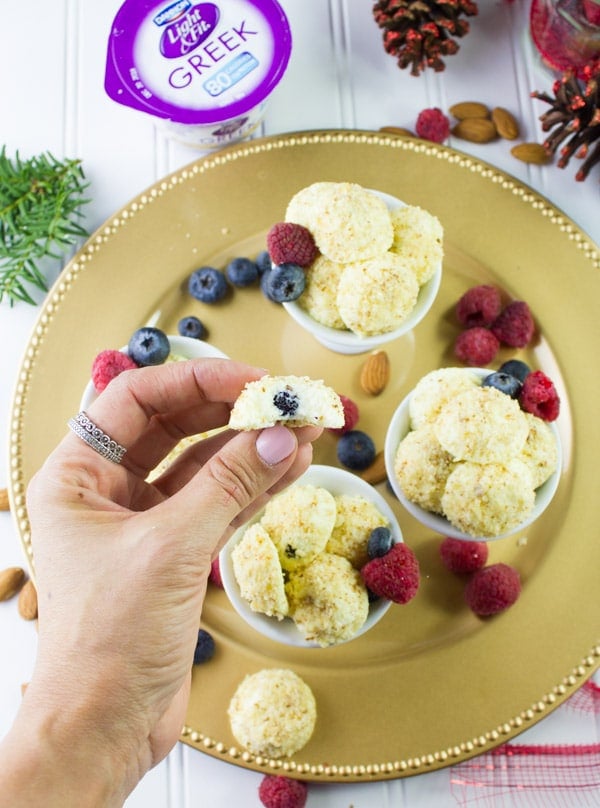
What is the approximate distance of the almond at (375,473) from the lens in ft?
5.26

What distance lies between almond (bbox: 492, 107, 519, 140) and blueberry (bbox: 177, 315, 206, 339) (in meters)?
0.80

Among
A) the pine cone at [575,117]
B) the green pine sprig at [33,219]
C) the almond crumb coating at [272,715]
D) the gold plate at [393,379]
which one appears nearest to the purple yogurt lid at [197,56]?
Answer: the gold plate at [393,379]

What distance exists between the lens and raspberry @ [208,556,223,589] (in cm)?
152

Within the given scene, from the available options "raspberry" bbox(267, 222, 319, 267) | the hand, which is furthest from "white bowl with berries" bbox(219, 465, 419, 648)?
"raspberry" bbox(267, 222, 319, 267)

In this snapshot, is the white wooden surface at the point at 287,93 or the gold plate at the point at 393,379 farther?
the white wooden surface at the point at 287,93

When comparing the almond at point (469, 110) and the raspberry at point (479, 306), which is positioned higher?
the almond at point (469, 110)

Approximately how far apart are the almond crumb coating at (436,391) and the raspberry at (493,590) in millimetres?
332

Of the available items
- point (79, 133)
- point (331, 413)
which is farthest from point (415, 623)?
point (79, 133)

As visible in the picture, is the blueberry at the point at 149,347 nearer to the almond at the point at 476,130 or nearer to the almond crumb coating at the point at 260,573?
the almond crumb coating at the point at 260,573

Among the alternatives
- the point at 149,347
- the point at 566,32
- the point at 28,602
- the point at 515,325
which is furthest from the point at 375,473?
the point at 566,32

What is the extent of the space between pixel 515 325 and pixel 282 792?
1.02 meters

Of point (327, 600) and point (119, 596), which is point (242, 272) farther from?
point (119, 596)

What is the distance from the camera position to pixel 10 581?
5.29 feet

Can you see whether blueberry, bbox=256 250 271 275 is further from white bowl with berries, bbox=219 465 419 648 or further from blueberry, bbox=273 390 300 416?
blueberry, bbox=273 390 300 416
